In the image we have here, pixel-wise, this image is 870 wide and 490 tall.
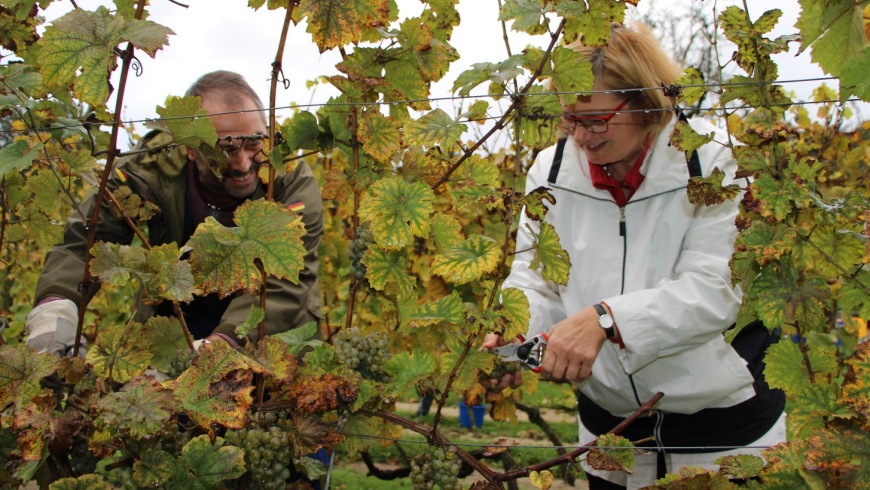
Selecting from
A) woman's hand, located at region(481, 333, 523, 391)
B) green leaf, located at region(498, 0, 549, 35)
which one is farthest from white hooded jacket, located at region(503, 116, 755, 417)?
green leaf, located at region(498, 0, 549, 35)

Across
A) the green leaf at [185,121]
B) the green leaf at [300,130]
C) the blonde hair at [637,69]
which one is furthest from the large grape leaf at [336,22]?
the blonde hair at [637,69]

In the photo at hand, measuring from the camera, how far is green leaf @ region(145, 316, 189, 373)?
5.98 feet

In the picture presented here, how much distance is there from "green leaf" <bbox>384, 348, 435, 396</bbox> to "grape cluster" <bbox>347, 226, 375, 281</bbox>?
21cm

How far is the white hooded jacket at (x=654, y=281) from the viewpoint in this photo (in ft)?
6.61

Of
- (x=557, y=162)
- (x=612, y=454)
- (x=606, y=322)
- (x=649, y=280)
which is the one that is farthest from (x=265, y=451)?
(x=557, y=162)

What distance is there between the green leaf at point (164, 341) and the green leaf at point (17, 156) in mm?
450

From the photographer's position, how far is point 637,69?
2209mm

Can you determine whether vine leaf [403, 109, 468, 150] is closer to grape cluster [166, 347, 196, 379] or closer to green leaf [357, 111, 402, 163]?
green leaf [357, 111, 402, 163]

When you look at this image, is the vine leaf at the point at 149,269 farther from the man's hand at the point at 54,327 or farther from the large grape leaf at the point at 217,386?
the man's hand at the point at 54,327

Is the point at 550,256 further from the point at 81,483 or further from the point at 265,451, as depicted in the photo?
the point at 81,483

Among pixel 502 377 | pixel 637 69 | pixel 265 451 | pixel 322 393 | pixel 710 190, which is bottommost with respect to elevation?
pixel 502 377

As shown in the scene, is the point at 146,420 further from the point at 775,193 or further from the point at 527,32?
the point at 775,193

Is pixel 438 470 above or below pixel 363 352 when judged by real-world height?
below

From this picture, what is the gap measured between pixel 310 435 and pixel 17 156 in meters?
0.83
